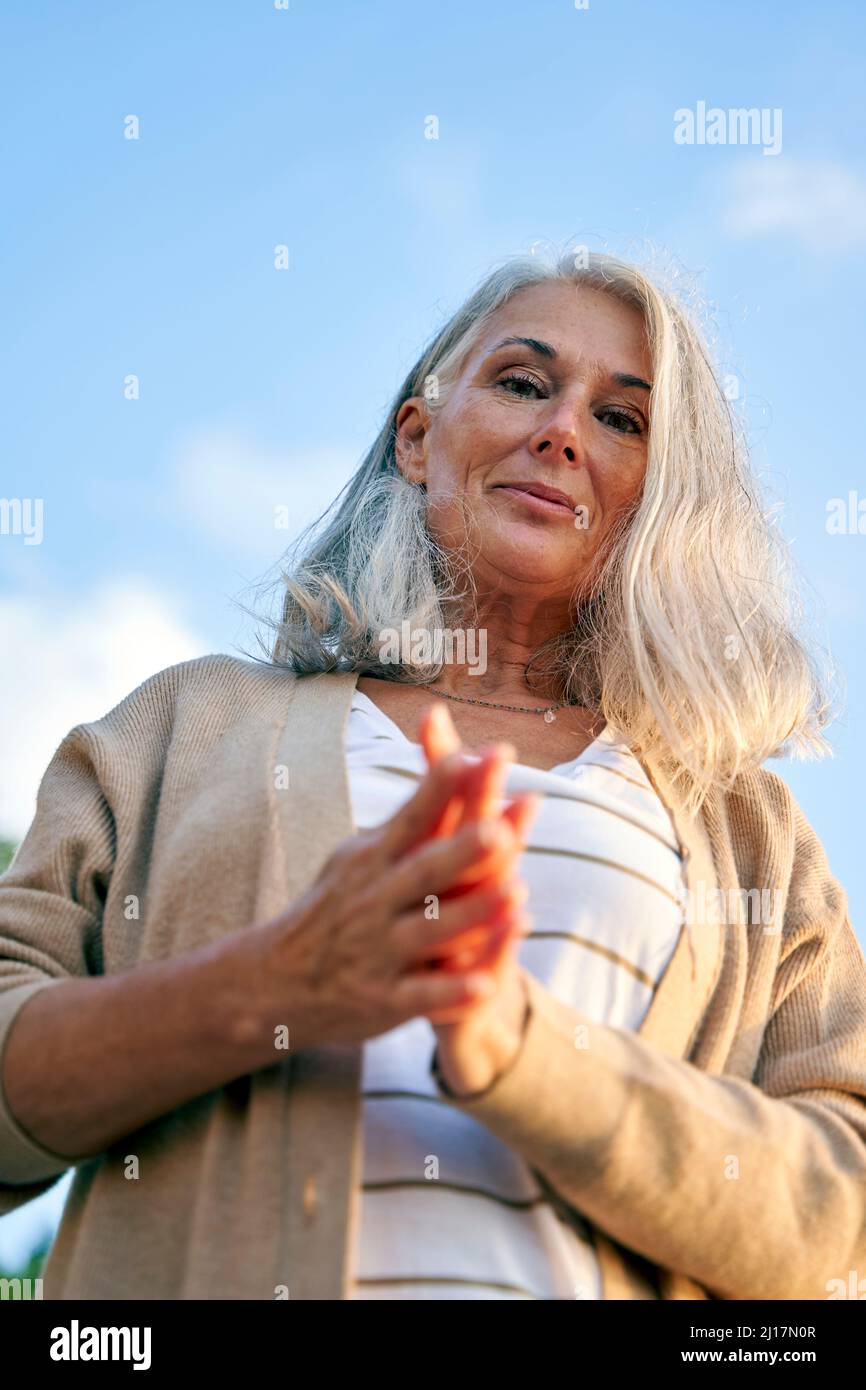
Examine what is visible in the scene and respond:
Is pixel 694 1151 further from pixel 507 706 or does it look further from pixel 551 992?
pixel 507 706

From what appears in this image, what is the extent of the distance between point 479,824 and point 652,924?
89 cm

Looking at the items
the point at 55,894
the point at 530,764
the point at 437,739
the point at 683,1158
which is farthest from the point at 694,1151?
the point at 55,894

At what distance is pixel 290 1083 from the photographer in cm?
218

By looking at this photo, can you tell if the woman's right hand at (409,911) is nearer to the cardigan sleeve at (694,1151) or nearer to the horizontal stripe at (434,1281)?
the cardigan sleeve at (694,1151)

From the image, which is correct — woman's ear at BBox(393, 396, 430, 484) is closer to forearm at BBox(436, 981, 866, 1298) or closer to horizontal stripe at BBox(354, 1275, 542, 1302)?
forearm at BBox(436, 981, 866, 1298)

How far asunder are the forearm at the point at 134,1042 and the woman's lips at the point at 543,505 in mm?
1631

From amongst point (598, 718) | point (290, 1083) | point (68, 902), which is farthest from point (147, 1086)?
point (598, 718)

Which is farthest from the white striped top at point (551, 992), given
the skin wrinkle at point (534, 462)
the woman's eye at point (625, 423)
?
the woman's eye at point (625, 423)

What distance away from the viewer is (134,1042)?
2145mm

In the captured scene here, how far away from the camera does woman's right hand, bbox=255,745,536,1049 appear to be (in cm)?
172

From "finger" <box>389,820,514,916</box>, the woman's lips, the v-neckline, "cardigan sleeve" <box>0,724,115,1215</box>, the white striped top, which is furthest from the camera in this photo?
the woman's lips

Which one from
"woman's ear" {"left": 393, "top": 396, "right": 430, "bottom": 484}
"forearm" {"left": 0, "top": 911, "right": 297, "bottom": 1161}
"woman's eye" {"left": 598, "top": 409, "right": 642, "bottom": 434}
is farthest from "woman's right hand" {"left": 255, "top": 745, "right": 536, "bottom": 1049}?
"woman's ear" {"left": 393, "top": 396, "right": 430, "bottom": 484}

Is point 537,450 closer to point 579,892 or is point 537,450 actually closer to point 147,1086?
point 579,892

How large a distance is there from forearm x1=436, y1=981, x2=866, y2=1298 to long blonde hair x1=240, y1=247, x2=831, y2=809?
0.82 meters
